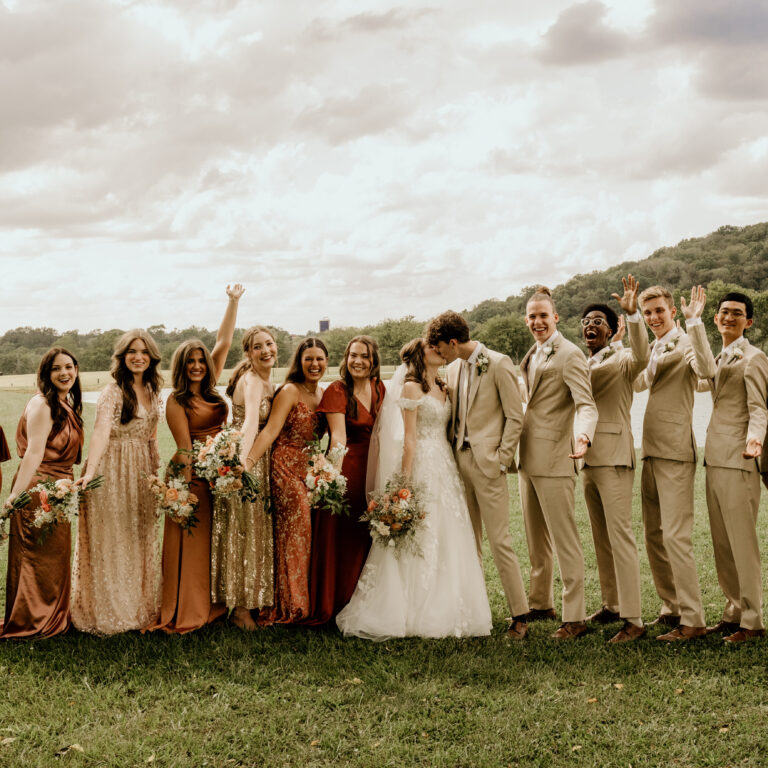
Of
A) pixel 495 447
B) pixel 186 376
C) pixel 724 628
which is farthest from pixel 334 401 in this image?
pixel 724 628

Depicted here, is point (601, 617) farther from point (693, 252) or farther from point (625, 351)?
point (693, 252)

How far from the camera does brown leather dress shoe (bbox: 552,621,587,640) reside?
6219mm

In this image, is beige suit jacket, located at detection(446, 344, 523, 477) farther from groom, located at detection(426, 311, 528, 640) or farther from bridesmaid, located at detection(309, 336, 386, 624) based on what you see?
bridesmaid, located at detection(309, 336, 386, 624)

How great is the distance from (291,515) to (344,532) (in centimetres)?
53

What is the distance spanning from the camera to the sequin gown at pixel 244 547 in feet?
21.7

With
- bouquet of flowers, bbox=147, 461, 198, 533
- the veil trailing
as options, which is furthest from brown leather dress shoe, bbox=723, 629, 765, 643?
bouquet of flowers, bbox=147, 461, 198, 533

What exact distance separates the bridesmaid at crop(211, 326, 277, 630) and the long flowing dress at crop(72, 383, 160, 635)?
2.05 ft

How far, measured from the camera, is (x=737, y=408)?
6.08 metres

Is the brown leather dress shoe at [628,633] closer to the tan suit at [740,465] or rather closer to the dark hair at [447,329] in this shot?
the tan suit at [740,465]

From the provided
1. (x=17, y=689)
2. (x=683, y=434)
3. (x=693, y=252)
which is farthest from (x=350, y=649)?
(x=693, y=252)

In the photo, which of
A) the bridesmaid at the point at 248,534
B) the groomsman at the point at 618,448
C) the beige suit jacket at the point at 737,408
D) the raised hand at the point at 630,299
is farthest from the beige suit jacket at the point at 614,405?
the bridesmaid at the point at 248,534

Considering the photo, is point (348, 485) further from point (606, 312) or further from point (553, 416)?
point (606, 312)

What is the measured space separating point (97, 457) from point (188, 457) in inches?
29.4

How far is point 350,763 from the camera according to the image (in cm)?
434
